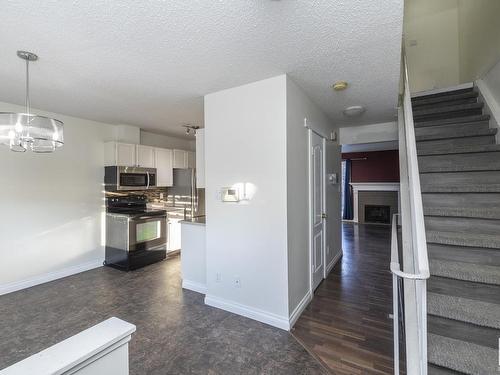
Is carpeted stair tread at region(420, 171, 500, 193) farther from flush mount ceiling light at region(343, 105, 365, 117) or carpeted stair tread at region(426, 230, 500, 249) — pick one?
flush mount ceiling light at region(343, 105, 365, 117)

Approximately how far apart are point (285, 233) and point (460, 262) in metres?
1.42

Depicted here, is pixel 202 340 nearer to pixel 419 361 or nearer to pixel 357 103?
pixel 419 361

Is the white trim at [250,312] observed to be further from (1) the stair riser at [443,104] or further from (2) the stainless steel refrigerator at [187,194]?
(1) the stair riser at [443,104]

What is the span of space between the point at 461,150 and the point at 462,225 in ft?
3.18

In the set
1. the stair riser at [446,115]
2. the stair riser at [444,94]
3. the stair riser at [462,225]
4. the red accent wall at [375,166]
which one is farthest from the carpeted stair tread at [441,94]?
the red accent wall at [375,166]

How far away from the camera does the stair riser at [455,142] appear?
2791 mm

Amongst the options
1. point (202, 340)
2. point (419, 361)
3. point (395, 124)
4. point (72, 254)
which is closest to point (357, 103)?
point (395, 124)

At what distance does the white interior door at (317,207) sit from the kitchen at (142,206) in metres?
1.51

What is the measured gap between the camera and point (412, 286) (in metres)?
1.57

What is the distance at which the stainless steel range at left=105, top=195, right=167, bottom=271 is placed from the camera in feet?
13.4

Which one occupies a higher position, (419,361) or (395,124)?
(395,124)

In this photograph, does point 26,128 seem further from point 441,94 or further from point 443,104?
point 441,94

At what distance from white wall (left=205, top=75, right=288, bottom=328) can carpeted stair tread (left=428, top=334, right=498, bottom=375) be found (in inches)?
48.0

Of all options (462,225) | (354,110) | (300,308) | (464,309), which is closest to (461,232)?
(462,225)
